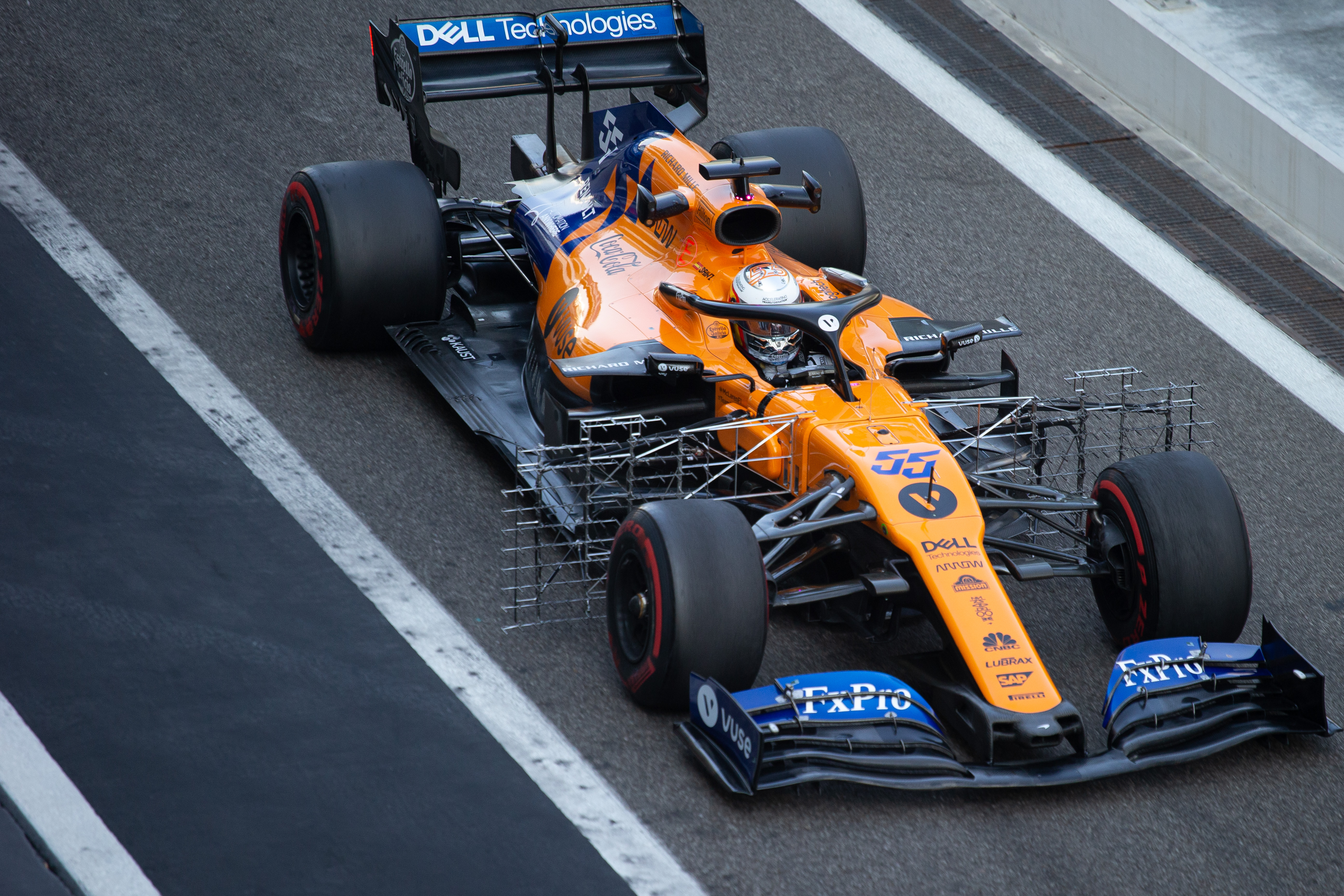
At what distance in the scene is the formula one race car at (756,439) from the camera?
6.21 meters

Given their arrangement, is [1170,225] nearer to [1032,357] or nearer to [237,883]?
[1032,357]

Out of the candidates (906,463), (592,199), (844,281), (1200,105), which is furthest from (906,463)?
(1200,105)

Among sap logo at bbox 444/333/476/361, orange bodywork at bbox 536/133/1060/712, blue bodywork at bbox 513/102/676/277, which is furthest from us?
sap logo at bbox 444/333/476/361

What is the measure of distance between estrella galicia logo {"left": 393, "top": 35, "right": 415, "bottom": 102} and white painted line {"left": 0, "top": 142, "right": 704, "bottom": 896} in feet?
5.94

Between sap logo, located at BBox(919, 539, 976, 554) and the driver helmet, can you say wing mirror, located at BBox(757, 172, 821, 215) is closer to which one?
the driver helmet

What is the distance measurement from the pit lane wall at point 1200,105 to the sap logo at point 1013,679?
20.8 feet

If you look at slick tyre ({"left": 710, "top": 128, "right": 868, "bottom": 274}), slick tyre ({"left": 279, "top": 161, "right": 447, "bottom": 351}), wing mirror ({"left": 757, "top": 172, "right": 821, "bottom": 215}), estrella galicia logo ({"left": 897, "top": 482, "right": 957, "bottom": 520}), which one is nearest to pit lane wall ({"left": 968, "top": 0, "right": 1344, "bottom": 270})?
slick tyre ({"left": 710, "top": 128, "right": 868, "bottom": 274})

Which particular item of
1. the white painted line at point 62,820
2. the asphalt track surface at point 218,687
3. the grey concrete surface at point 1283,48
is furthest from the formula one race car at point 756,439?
the grey concrete surface at point 1283,48

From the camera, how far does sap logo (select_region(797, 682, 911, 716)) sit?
6.08 metres

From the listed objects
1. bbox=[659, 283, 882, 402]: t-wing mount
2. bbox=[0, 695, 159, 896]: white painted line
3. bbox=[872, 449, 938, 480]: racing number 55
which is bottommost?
bbox=[0, 695, 159, 896]: white painted line

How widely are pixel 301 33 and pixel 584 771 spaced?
7974mm

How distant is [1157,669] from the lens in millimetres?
6445

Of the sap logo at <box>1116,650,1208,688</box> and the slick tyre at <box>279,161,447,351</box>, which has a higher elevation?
the slick tyre at <box>279,161,447,351</box>

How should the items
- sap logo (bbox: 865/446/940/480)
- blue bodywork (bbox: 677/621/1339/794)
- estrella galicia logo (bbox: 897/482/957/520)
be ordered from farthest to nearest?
1. sap logo (bbox: 865/446/940/480)
2. estrella galicia logo (bbox: 897/482/957/520)
3. blue bodywork (bbox: 677/621/1339/794)
